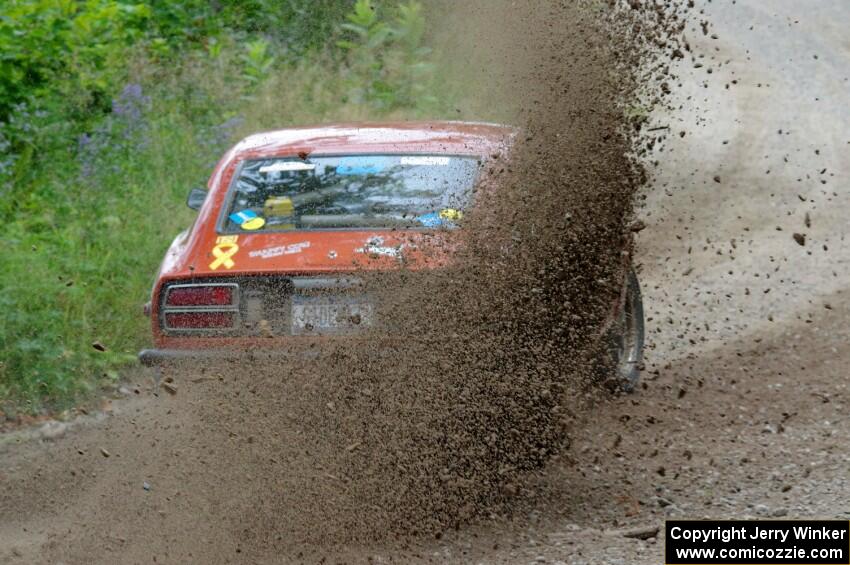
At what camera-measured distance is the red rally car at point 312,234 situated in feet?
17.2

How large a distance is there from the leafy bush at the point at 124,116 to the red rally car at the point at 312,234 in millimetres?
1997

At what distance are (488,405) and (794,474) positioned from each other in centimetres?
141

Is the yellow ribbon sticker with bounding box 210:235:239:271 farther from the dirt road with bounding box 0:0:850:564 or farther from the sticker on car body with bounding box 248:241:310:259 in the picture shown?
the dirt road with bounding box 0:0:850:564

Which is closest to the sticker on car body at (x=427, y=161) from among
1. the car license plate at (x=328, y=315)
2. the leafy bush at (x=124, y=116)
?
the car license plate at (x=328, y=315)

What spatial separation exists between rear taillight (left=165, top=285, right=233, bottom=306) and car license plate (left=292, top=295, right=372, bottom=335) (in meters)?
0.36

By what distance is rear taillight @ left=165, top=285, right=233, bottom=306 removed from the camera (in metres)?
5.43

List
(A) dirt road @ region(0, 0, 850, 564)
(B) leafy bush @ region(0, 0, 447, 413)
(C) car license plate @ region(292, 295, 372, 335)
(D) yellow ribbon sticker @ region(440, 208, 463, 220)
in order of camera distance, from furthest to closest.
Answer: (B) leafy bush @ region(0, 0, 447, 413) → (D) yellow ribbon sticker @ region(440, 208, 463, 220) → (C) car license plate @ region(292, 295, 372, 335) → (A) dirt road @ region(0, 0, 850, 564)

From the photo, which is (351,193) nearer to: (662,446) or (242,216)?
(242,216)

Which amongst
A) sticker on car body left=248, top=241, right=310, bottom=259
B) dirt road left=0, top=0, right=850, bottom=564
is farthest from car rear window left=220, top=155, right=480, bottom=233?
dirt road left=0, top=0, right=850, bottom=564

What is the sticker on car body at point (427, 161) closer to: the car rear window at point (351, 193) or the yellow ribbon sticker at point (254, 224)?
the car rear window at point (351, 193)

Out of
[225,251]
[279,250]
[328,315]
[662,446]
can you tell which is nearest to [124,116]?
[225,251]

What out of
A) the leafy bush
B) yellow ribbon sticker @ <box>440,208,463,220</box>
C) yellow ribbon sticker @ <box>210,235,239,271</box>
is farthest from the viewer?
the leafy bush

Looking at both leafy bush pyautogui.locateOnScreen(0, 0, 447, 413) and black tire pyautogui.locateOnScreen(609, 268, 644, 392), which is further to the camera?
leafy bush pyautogui.locateOnScreen(0, 0, 447, 413)

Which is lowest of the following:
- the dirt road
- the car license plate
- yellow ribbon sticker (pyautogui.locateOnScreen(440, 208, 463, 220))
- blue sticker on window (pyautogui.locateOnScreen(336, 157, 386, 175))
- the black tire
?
the dirt road
